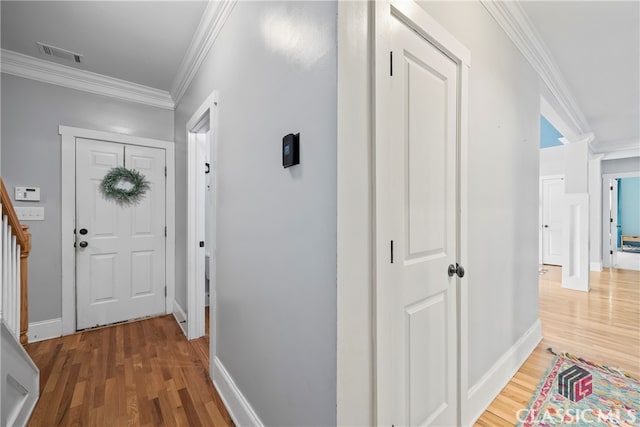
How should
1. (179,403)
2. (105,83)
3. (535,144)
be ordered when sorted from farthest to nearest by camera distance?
(105,83), (535,144), (179,403)

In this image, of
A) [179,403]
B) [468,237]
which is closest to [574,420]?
[468,237]

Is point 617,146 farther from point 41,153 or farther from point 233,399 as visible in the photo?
point 41,153

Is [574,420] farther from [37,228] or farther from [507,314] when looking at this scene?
[37,228]

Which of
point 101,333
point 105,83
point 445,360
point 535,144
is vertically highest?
point 105,83

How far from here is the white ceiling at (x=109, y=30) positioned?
1874mm

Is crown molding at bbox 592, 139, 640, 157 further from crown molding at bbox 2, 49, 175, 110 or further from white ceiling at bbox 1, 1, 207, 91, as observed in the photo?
crown molding at bbox 2, 49, 175, 110

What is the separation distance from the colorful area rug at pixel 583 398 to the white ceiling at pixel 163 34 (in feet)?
8.69

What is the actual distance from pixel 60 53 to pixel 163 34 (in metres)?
1.06

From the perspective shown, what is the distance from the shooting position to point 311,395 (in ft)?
3.27

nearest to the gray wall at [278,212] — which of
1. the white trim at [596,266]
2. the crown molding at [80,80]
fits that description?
the crown molding at [80,80]

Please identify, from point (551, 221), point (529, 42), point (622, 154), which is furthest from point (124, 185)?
point (622, 154)

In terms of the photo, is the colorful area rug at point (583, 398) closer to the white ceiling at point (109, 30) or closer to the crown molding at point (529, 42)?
the crown molding at point (529, 42)

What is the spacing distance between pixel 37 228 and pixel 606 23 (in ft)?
16.9

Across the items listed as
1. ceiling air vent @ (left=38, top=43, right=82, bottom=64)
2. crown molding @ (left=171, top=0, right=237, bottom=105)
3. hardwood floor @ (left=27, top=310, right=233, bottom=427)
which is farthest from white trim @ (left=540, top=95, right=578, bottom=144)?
ceiling air vent @ (left=38, top=43, right=82, bottom=64)
